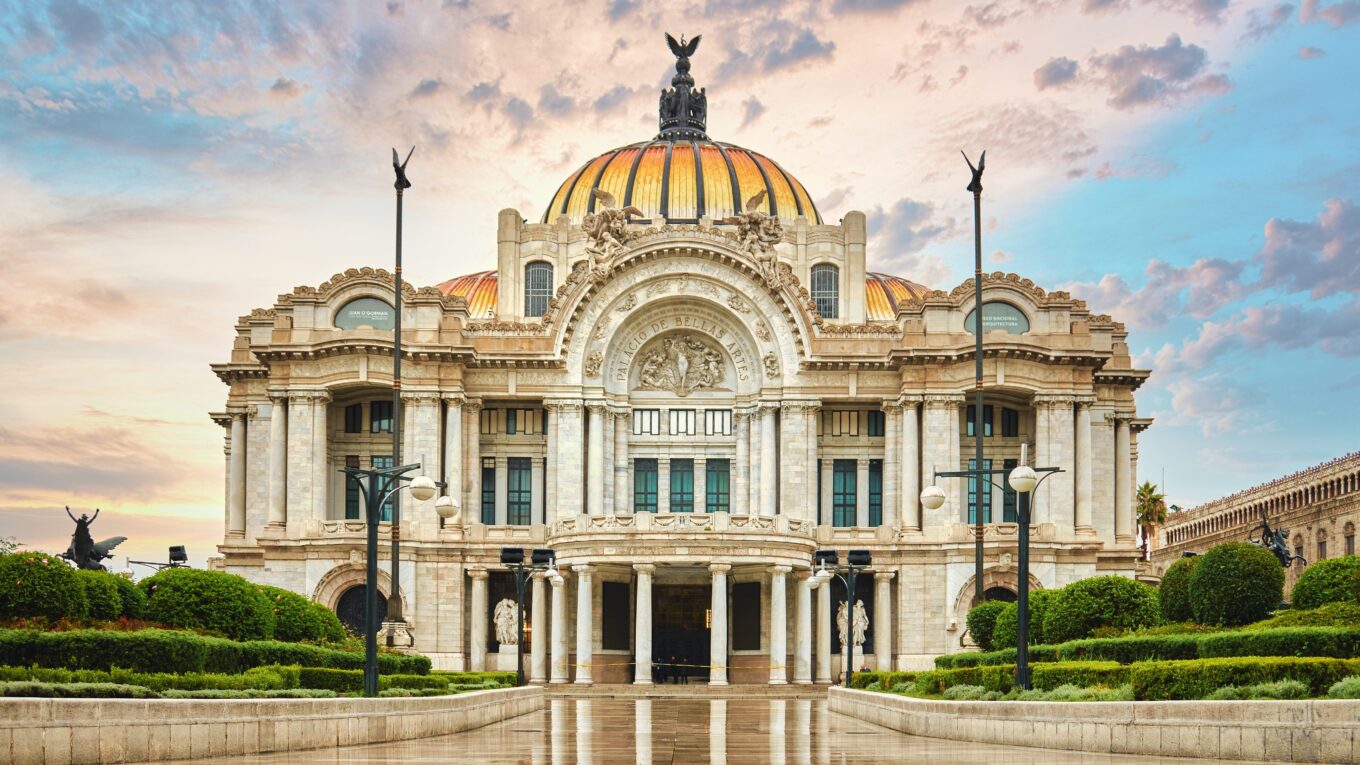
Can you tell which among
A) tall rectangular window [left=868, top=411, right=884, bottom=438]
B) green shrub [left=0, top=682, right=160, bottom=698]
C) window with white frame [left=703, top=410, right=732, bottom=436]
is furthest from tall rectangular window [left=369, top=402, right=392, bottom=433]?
green shrub [left=0, top=682, right=160, bottom=698]

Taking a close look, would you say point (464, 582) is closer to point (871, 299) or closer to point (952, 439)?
point (952, 439)

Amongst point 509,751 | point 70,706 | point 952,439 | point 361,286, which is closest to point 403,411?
point 361,286

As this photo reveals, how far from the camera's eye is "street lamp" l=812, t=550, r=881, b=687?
57500mm

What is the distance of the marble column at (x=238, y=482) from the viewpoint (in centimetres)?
8675

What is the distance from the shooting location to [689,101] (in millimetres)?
104750

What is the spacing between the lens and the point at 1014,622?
5553cm

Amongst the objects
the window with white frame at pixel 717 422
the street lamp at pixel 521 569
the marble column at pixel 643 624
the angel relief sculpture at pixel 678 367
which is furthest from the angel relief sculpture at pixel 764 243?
the street lamp at pixel 521 569

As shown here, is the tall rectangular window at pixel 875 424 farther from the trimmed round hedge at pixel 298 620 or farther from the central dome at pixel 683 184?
the trimmed round hedge at pixel 298 620

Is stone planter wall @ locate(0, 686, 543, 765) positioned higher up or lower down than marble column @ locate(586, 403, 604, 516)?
lower down

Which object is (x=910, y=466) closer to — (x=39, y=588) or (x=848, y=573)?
(x=848, y=573)

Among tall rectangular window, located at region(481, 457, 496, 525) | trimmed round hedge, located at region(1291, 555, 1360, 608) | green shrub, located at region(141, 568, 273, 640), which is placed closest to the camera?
trimmed round hedge, located at region(1291, 555, 1360, 608)

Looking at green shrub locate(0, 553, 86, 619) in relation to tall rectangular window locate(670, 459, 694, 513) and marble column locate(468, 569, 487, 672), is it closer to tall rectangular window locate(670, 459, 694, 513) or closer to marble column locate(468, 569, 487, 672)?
marble column locate(468, 569, 487, 672)

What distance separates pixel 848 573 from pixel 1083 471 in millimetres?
22387

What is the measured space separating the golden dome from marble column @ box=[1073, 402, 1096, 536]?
20.7 meters
